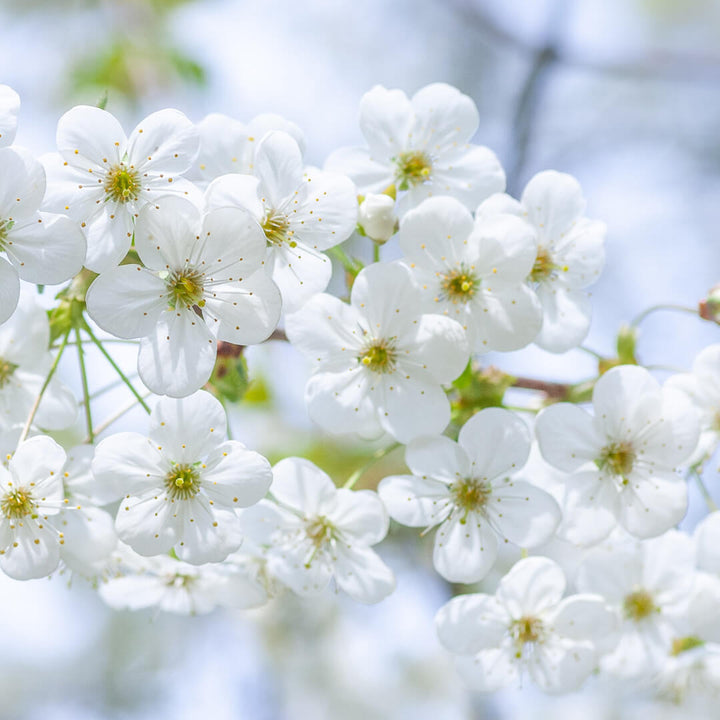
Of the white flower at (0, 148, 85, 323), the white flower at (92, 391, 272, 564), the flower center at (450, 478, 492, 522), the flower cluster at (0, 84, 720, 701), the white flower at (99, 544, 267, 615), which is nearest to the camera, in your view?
the white flower at (0, 148, 85, 323)

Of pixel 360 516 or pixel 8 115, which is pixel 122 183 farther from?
pixel 360 516

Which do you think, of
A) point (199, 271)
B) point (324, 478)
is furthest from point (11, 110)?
point (324, 478)

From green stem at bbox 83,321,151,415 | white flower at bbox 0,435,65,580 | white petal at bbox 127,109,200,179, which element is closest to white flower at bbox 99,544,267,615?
white flower at bbox 0,435,65,580

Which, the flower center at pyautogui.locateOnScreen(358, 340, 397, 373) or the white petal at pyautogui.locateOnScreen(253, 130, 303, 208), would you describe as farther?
the flower center at pyautogui.locateOnScreen(358, 340, 397, 373)

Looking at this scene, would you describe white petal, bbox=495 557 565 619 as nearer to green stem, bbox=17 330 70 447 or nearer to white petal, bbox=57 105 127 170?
green stem, bbox=17 330 70 447

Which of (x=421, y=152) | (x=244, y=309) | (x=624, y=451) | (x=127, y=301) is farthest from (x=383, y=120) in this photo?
(x=624, y=451)

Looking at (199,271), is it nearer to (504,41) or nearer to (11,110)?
(11,110)
